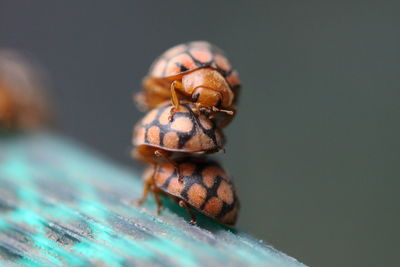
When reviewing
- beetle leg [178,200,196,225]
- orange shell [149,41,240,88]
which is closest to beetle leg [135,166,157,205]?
beetle leg [178,200,196,225]

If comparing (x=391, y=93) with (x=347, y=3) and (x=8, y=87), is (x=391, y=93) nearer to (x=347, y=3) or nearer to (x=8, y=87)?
(x=347, y=3)

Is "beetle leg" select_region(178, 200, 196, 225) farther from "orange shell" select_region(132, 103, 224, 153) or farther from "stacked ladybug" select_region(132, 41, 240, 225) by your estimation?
"orange shell" select_region(132, 103, 224, 153)

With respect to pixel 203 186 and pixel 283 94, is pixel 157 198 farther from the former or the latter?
pixel 283 94

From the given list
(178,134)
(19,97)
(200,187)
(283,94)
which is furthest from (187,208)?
(283,94)

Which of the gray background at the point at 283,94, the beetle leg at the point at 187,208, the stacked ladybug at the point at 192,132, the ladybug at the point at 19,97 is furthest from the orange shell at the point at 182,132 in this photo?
the ladybug at the point at 19,97

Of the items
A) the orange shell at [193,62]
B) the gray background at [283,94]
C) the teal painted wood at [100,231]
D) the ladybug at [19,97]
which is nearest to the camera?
the teal painted wood at [100,231]

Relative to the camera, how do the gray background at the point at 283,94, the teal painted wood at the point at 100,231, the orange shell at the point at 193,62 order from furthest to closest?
the gray background at the point at 283,94, the orange shell at the point at 193,62, the teal painted wood at the point at 100,231

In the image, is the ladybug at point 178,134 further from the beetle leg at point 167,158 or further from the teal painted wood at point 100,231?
the teal painted wood at point 100,231
